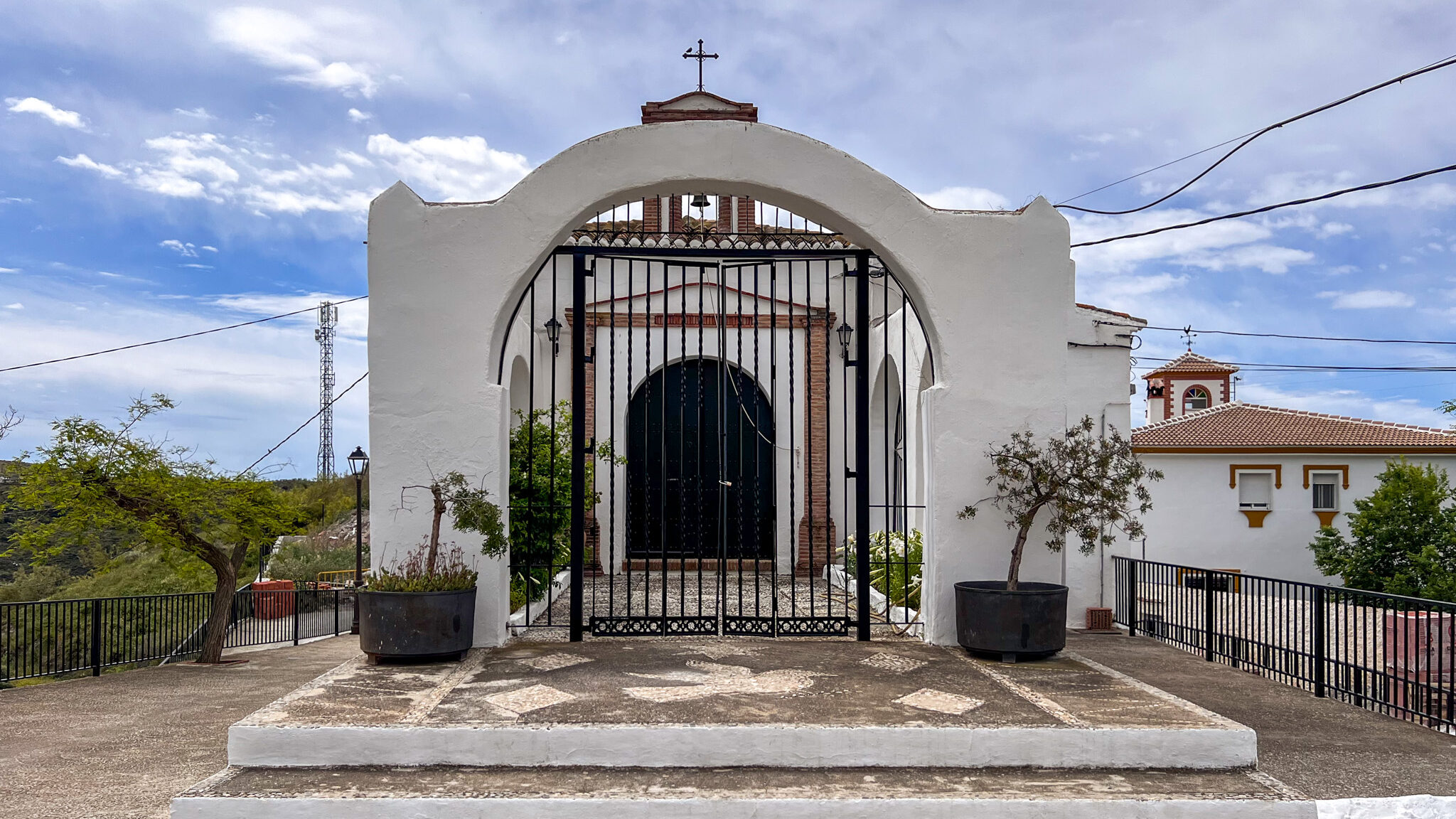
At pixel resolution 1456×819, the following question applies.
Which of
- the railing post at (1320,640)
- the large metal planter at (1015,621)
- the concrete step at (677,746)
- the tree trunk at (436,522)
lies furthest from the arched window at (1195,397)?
the tree trunk at (436,522)

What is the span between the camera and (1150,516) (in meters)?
20.9

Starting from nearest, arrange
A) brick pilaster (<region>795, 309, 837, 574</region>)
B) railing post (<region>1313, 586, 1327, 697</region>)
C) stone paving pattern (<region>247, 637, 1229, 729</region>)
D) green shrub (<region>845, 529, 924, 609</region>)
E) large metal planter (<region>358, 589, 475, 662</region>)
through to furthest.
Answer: stone paving pattern (<region>247, 637, 1229, 729</region>)
large metal planter (<region>358, 589, 475, 662</region>)
railing post (<region>1313, 586, 1327, 697</region>)
green shrub (<region>845, 529, 924, 609</region>)
brick pilaster (<region>795, 309, 837, 574</region>)

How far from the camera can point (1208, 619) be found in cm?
838

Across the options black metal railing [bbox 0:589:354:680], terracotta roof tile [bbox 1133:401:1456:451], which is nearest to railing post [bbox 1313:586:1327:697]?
black metal railing [bbox 0:589:354:680]

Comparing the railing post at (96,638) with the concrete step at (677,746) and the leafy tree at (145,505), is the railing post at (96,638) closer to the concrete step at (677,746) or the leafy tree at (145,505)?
the leafy tree at (145,505)

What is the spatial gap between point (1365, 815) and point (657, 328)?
1020 cm

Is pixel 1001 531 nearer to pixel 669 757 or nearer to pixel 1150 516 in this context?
pixel 669 757

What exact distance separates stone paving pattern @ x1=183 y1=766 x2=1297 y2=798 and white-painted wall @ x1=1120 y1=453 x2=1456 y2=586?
1758cm

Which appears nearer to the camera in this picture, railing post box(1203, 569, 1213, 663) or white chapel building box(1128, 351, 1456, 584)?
railing post box(1203, 569, 1213, 663)

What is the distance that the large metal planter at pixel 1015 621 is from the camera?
6.46 metres

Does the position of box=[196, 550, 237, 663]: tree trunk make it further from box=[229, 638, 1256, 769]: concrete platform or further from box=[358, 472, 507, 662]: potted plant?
box=[229, 638, 1256, 769]: concrete platform

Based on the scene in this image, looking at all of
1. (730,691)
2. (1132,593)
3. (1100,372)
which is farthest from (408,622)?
(1100,372)

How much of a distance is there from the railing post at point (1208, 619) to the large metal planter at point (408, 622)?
638 cm

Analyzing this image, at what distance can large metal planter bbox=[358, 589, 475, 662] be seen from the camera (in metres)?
6.17
